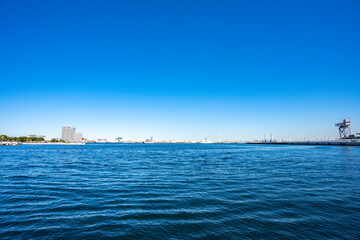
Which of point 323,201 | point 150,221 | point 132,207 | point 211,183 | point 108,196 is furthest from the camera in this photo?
point 211,183

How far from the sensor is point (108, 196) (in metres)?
15.8

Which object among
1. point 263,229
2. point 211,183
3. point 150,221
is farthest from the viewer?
point 211,183

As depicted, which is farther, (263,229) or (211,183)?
(211,183)

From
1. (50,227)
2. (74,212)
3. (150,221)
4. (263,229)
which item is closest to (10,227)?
(50,227)

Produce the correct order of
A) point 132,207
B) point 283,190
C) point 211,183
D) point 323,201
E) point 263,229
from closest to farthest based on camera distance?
point 263,229 → point 132,207 → point 323,201 → point 283,190 → point 211,183

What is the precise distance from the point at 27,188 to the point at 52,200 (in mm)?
6373

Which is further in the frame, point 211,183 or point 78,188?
point 211,183

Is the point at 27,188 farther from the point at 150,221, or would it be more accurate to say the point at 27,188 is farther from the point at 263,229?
the point at 263,229

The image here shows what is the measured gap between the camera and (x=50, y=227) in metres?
9.97

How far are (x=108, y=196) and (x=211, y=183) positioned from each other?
1081 centimetres

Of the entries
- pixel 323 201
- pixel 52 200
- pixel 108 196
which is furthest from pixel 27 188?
pixel 323 201

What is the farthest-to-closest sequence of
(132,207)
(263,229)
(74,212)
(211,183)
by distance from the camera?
(211,183) → (132,207) → (74,212) → (263,229)

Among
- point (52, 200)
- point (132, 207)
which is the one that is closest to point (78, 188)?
point (52, 200)

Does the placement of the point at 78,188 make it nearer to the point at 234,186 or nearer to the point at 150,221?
the point at 150,221
